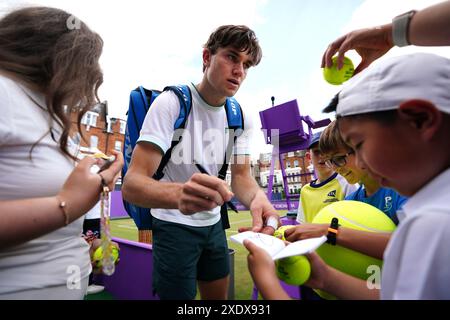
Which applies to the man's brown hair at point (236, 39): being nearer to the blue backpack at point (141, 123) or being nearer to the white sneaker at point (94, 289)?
the blue backpack at point (141, 123)

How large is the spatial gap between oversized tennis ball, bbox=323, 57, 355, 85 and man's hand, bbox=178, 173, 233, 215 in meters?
0.87

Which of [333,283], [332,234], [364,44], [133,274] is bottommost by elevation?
[133,274]

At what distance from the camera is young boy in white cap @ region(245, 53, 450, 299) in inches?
22.1

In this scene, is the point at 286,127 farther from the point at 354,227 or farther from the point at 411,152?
the point at 411,152

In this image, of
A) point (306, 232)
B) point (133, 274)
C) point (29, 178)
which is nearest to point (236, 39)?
point (306, 232)

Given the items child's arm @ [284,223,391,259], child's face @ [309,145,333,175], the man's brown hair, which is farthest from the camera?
child's face @ [309,145,333,175]

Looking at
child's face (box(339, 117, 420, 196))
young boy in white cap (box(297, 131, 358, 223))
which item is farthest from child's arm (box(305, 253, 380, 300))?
young boy in white cap (box(297, 131, 358, 223))

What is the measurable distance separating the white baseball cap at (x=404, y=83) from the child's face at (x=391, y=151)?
2.0 inches

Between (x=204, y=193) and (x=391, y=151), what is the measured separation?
0.56 metres

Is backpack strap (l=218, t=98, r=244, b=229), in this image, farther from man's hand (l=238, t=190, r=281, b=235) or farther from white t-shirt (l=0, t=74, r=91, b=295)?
white t-shirt (l=0, t=74, r=91, b=295)

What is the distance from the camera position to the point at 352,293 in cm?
108

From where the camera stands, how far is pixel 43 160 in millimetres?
870

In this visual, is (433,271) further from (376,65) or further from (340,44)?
(340,44)

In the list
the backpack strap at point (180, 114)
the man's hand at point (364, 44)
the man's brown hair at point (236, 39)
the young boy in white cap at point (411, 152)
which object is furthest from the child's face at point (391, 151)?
the man's brown hair at point (236, 39)
